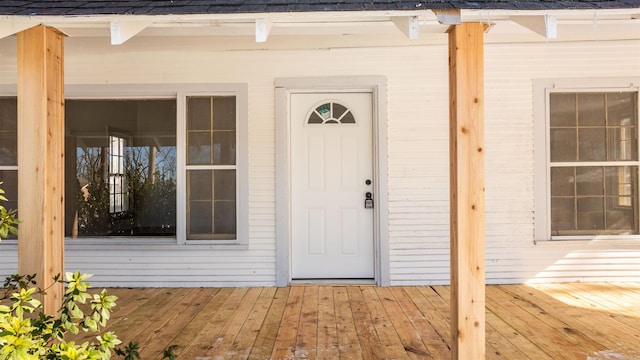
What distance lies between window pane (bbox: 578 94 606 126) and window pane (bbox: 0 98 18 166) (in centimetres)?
634

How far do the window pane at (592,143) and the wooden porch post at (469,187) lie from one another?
9.66 ft

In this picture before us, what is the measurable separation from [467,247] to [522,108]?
111 inches

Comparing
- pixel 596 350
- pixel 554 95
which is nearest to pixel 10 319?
pixel 596 350

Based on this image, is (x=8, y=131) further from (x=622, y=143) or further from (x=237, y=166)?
(x=622, y=143)

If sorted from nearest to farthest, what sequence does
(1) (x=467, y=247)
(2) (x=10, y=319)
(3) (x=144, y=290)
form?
(2) (x=10, y=319) < (1) (x=467, y=247) < (3) (x=144, y=290)

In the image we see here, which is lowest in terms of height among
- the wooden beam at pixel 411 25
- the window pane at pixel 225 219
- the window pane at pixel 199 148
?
the window pane at pixel 225 219

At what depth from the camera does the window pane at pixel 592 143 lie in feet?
15.3

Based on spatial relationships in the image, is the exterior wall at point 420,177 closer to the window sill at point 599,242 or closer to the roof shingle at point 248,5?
the window sill at point 599,242

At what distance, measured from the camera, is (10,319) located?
5.19 feet

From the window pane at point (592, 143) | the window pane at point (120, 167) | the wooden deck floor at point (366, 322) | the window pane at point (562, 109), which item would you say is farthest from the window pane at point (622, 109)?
the window pane at point (120, 167)

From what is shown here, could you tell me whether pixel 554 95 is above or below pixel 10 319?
above

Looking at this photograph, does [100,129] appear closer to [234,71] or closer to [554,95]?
[234,71]

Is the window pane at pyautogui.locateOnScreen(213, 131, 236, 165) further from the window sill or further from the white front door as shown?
the window sill

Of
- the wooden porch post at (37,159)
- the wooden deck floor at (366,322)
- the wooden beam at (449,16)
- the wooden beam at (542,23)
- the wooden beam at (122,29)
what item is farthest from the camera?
the wooden deck floor at (366,322)
